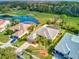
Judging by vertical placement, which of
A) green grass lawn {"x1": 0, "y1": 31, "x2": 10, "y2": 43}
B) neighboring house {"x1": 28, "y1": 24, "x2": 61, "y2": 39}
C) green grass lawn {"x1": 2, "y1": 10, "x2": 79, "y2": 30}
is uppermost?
neighboring house {"x1": 28, "y1": 24, "x2": 61, "y2": 39}

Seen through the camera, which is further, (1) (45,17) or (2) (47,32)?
(1) (45,17)

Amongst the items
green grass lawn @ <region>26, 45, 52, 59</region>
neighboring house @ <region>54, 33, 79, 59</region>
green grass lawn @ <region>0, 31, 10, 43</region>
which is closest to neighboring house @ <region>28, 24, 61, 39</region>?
neighboring house @ <region>54, 33, 79, 59</region>

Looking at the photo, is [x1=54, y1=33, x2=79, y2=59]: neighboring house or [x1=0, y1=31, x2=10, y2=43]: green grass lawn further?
[x1=0, y1=31, x2=10, y2=43]: green grass lawn

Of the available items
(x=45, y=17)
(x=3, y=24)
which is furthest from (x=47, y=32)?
(x=45, y=17)

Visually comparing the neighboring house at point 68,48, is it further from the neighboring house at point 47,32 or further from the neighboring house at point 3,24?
the neighboring house at point 3,24

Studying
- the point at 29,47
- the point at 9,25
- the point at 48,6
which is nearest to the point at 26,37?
the point at 29,47

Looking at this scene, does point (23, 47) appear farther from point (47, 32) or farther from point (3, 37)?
point (3, 37)

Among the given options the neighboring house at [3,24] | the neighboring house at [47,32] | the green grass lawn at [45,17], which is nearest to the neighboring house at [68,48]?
the neighboring house at [47,32]

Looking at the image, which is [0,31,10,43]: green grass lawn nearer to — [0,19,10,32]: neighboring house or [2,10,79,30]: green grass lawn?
[0,19,10,32]: neighboring house
